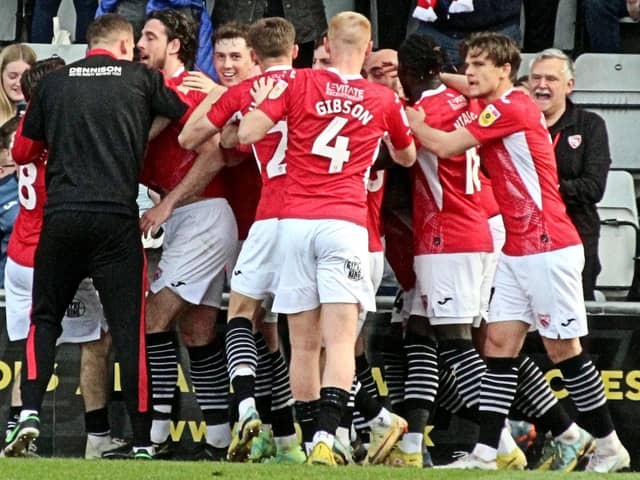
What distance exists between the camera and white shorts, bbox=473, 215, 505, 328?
937 centimetres

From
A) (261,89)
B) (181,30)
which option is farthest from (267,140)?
(181,30)

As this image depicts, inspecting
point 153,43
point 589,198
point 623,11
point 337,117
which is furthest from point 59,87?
point 623,11

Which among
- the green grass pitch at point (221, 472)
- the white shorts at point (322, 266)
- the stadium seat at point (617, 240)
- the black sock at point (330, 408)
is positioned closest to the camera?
the green grass pitch at point (221, 472)

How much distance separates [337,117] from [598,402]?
7.03ft

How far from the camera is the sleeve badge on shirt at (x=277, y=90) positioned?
27.6ft

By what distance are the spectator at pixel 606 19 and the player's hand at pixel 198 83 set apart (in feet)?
14.7

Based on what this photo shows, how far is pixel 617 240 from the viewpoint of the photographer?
36.0 ft

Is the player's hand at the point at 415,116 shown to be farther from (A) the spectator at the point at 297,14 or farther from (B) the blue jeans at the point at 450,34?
(A) the spectator at the point at 297,14

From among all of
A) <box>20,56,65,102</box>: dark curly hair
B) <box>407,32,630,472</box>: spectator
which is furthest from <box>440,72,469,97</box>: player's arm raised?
<box>20,56,65,102</box>: dark curly hair

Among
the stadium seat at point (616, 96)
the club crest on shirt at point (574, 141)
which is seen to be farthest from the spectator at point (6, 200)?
the stadium seat at point (616, 96)

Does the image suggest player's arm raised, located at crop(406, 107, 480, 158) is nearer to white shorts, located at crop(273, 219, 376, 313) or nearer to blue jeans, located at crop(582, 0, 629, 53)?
white shorts, located at crop(273, 219, 376, 313)

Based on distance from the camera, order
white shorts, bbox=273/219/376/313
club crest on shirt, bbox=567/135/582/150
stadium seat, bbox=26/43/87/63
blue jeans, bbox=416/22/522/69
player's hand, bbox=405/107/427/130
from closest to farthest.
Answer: white shorts, bbox=273/219/376/313 < player's hand, bbox=405/107/427/130 < club crest on shirt, bbox=567/135/582/150 < blue jeans, bbox=416/22/522/69 < stadium seat, bbox=26/43/87/63

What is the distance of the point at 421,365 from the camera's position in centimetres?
923

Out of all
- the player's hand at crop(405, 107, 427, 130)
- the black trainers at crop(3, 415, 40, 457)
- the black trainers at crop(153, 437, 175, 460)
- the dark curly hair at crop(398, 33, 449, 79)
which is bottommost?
the black trainers at crop(153, 437, 175, 460)
